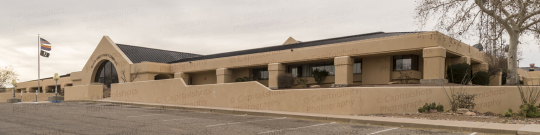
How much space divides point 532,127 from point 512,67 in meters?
10.5

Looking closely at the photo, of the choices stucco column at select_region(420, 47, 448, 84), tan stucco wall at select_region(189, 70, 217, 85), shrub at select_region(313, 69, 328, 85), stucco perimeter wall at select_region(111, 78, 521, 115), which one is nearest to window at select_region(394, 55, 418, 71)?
stucco column at select_region(420, 47, 448, 84)

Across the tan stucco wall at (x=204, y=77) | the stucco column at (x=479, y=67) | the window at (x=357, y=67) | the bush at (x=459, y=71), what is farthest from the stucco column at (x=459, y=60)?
the tan stucco wall at (x=204, y=77)

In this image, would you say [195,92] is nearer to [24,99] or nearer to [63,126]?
[63,126]

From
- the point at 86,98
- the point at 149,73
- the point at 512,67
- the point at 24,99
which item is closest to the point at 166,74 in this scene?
the point at 149,73

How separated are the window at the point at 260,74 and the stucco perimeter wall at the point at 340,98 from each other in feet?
34.5

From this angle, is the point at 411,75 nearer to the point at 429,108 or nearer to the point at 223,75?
the point at 429,108

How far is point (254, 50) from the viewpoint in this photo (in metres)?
35.6

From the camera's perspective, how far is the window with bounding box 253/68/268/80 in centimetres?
3266

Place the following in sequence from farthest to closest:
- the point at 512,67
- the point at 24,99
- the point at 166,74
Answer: the point at 24,99 → the point at 166,74 → the point at 512,67

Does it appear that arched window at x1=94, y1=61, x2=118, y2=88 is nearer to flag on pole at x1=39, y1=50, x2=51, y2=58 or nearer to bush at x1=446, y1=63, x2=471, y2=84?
flag on pole at x1=39, y1=50, x2=51, y2=58

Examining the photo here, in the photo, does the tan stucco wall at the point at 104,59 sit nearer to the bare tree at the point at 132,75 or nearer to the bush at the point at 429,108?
the bare tree at the point at 132,75

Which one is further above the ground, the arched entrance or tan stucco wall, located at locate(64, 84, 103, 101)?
the arched entrance

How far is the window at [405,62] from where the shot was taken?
2388cm

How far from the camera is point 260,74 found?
33031 millimetres
